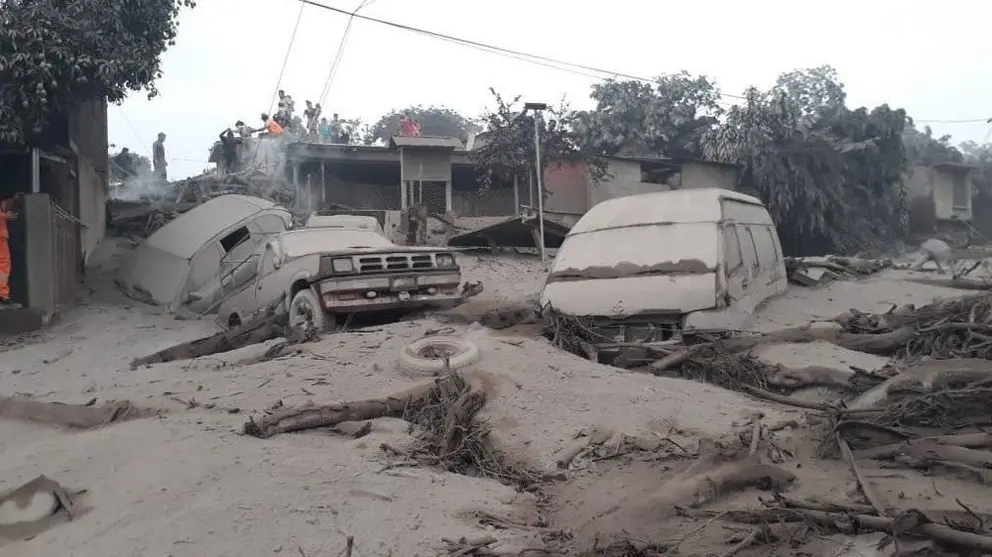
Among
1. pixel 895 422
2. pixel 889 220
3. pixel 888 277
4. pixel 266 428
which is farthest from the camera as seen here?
pixel 889 220

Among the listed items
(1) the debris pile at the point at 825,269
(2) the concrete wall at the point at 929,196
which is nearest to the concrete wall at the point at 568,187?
(1) the debris pile at the point at 825,269

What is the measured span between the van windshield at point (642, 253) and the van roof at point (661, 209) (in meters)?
0.12

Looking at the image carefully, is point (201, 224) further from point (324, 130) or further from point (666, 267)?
point (324, 130)

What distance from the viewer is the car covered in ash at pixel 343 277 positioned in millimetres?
8516

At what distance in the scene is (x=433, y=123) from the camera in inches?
1961

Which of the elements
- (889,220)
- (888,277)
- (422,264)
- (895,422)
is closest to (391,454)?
(895,422)

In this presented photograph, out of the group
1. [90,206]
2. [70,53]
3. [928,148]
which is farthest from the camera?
[928,148]

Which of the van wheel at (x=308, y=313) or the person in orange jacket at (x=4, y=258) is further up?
the person in orange jacket at (x=4, y=258)

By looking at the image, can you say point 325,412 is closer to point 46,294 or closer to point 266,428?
point 266,428

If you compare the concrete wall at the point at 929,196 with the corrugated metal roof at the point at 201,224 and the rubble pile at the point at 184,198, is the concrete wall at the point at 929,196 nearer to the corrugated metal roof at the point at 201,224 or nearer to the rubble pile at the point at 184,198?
the rubble pile at the point at 184,198

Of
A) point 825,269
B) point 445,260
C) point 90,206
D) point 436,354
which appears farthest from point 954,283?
point 90,206

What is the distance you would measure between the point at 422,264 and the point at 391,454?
15.4 ft

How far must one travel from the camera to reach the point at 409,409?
18.3 ft

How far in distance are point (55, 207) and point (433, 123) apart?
39.5 meters
